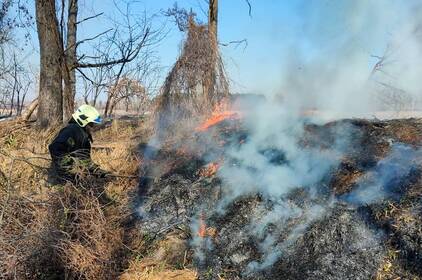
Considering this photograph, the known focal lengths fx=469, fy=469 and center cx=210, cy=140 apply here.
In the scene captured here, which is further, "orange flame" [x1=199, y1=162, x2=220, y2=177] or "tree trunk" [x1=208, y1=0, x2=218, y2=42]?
"tree trunk" [x1=208, y1=0, x2=218, y2=42]

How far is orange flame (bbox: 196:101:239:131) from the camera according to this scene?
1011 cm

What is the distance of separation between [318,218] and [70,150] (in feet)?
12.0

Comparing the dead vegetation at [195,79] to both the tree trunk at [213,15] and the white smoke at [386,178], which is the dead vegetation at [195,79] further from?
the white smoke at [386,178]

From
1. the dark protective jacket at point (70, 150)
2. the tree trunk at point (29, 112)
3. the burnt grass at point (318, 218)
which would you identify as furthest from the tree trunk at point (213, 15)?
the dark protective jacket at point (70, 150)

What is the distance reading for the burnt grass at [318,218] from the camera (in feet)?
18.5

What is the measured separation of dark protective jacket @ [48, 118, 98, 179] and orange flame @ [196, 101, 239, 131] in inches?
131

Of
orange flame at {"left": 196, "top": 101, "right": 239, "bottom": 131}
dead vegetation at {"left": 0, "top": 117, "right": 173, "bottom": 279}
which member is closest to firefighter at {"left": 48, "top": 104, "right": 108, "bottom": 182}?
dead vegetation at {"left": 0, "top": 117, "right": 173, "bottom": 279}

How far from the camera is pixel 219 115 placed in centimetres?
1028

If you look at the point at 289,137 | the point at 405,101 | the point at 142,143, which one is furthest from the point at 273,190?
the point at 405,101

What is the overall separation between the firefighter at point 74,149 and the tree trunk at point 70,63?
19.7 ft

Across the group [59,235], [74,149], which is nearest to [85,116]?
[74,149]

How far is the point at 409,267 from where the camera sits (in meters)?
5.28

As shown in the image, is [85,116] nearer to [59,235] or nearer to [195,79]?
[59,235]

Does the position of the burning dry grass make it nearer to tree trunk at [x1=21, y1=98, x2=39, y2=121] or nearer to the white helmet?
the white helmet
